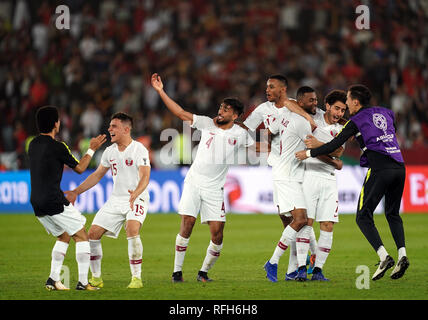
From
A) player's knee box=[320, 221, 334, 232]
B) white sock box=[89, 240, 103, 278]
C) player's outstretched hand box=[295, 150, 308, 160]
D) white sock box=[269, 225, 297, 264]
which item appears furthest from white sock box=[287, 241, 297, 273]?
white sock box=[89, 240, 103, 278]

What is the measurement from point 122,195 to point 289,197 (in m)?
2.05

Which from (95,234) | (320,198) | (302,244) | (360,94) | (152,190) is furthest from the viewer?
(152,190)

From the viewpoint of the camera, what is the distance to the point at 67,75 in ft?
78.7

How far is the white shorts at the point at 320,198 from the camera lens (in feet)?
33.4

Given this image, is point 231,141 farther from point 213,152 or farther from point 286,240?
point 286,240

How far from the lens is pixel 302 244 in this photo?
9.95m

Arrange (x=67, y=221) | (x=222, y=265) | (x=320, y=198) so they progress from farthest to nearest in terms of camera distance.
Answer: (x=222, y=265) → (x=320, y=198) → (x=67, y=221)

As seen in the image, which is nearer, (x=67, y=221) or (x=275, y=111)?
(x=67, y=221)

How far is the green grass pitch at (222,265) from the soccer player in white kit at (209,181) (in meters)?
0.41

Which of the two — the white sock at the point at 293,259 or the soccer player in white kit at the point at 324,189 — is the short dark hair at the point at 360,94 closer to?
the soccer player in white kit at the point at 324,189

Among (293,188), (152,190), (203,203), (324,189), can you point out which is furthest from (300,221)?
(152,190)

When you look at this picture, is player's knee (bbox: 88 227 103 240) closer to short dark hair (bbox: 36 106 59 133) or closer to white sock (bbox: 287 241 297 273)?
short dark hair (bbox: 36 106 59 133)

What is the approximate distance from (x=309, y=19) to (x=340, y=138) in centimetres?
1678

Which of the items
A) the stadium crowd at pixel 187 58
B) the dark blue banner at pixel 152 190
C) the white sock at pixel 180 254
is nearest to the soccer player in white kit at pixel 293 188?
the white sock at pixel 180 254
